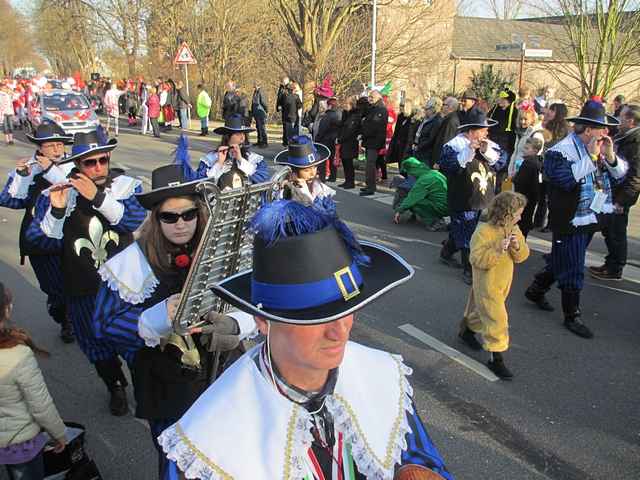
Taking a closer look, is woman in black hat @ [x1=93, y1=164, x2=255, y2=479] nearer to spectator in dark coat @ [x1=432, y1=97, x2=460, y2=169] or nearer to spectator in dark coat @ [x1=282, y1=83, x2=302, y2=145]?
spectator in dark coat @ [x1=432, y1=97, x2=460, y2=169]

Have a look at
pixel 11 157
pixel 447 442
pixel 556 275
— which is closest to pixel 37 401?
pixel 447 442

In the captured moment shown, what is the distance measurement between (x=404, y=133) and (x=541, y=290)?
22.5 ft

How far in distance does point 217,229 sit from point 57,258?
10.5 ft

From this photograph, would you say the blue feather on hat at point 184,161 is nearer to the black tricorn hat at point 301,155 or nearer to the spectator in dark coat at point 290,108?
the black tricorn hat at point 301,155

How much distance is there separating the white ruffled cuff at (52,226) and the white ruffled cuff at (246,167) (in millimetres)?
2616

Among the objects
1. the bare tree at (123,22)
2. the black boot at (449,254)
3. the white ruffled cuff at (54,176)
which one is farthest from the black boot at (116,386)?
the bare tree at (123,22)

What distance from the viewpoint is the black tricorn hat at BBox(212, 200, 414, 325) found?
1443 mm

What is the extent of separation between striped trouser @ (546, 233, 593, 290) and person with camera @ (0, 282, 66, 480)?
4389 millimetres

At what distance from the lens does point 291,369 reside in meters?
1.54

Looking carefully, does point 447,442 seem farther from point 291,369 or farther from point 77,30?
point 77,30

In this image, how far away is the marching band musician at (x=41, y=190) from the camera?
451 cm

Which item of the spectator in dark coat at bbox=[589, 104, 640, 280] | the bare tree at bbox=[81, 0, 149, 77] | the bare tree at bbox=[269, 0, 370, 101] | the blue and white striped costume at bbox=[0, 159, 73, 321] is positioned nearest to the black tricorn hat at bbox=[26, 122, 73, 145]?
the blue and white striped costume at bbox=[0, 159, 73, 321]

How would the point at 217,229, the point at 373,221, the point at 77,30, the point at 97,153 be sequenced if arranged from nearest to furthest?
1. the point at 217,229
2. the point at 97,153
3. the point at 373,221
4. the point at 77,30

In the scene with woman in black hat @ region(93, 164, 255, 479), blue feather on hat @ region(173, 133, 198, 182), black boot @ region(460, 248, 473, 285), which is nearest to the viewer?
woman in black hat @ region(93, 164, 255, 479)
